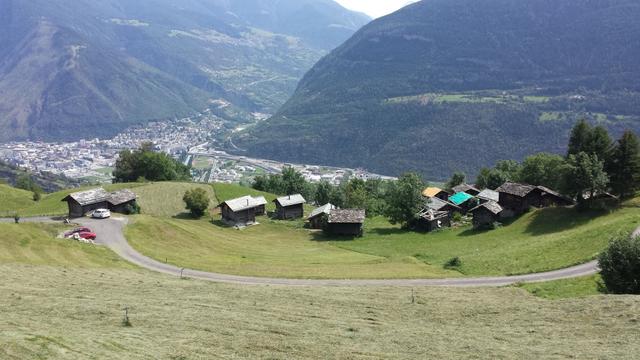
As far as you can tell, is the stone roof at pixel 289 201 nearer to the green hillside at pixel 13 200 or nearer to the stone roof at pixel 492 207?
the stone roof at pixel 492 207

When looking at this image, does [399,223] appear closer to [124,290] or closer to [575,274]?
[575,274]

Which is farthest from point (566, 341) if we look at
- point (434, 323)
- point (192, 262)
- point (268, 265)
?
point (192, 262)

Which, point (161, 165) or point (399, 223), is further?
point (161, 165)

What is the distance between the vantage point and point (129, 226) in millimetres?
89812

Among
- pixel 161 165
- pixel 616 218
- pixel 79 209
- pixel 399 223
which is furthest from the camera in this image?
pixel 161 165

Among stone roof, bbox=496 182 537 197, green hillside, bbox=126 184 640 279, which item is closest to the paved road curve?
green hillside, bbox=126 184 640 279

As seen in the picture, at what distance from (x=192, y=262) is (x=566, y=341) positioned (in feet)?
164

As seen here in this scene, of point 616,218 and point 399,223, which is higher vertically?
point 616,218

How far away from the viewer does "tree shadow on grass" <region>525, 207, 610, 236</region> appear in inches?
3383

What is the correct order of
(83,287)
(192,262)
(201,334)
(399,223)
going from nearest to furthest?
(201,334), (83,287), (192,262), (399,223)

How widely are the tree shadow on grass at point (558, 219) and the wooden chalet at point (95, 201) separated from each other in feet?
240

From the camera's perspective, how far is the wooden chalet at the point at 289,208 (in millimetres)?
129125

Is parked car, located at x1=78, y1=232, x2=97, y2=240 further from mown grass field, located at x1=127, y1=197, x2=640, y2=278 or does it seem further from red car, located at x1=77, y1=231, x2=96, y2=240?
mown grass field, located at x1=127, y1=197, x2=640, y2=278

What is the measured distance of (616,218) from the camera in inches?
3137
